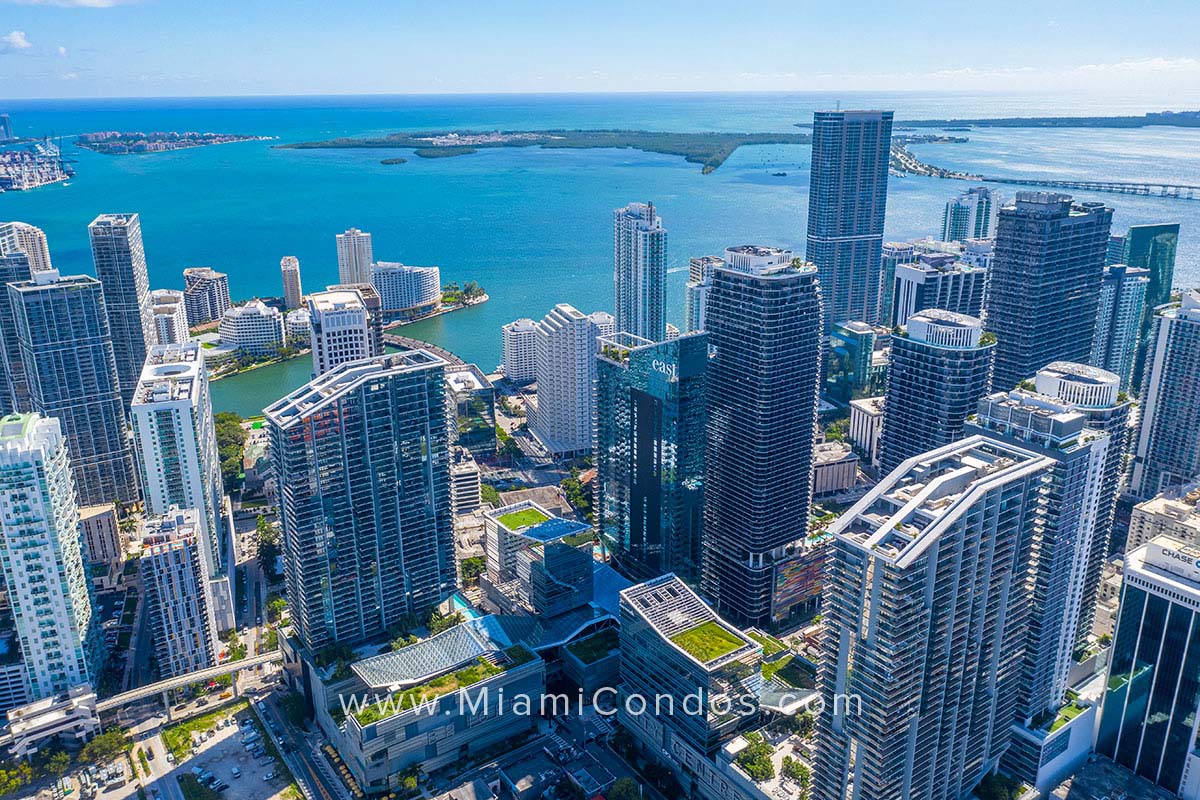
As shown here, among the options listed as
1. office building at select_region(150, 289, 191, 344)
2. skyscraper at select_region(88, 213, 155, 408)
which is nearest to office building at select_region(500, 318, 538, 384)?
office building at select_region(150, 289, 191, 344)

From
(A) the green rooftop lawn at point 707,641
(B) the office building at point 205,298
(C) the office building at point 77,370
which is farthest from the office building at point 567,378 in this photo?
(B) the office building at point 205,298

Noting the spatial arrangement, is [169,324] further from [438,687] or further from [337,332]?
[438,687]

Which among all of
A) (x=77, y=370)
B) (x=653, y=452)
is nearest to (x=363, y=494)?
(x=653, y=452)

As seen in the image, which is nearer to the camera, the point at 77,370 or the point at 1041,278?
the point at 1041,278

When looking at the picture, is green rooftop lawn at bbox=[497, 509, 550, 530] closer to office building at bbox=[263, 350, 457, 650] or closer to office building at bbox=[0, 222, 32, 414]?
office building at bbox=[263, 350, 457, 650]

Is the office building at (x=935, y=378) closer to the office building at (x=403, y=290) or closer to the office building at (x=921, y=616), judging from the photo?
the office building at (x=921, y=616)
